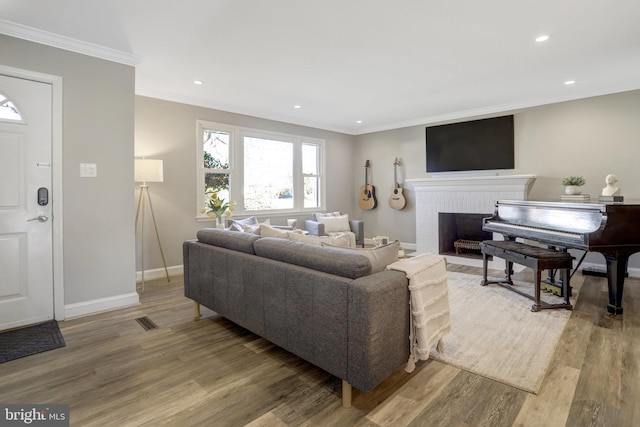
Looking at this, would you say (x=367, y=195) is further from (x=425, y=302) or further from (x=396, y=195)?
(x=425, y=302)

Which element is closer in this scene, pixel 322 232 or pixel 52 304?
pixel 52 304

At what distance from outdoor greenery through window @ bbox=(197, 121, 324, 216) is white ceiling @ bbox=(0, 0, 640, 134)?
658 mm

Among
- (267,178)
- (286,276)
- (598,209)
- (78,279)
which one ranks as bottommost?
(78,279)

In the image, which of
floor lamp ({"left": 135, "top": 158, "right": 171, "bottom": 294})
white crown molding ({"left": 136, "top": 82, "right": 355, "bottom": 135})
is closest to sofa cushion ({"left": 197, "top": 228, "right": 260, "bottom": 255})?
floor lamp ({"left": 135, "top": 158, "right": 171, "bottom": 294})

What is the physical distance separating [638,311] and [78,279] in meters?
5.12

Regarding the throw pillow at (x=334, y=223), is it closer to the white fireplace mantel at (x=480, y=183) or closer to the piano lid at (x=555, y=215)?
the white fireplace mantel at (x=480, y=183)

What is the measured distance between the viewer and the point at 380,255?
73.7 inches

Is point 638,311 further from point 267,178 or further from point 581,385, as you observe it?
point 267,178

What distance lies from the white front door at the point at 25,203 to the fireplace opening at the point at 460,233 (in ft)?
16.8

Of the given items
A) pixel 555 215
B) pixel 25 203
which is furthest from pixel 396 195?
pixel 25 203

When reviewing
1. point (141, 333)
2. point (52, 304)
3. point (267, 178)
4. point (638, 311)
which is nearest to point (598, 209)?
point (638, 311)

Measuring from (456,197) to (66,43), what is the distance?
516cm

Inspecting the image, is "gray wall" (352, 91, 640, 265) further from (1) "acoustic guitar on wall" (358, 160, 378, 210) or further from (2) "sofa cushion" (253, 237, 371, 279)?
(2) "sofa cushion" (253, 237, 371, 279)

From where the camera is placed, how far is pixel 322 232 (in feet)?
17.7
